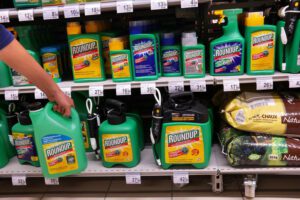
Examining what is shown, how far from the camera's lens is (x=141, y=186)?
2102mm

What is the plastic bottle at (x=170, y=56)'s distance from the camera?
5.94ft

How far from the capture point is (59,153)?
1783 mm

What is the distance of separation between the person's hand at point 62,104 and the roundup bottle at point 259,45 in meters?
1.07

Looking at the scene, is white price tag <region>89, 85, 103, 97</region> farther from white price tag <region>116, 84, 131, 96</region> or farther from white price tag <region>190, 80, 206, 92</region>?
white price tag <region>190, 80, 206, 92</region>

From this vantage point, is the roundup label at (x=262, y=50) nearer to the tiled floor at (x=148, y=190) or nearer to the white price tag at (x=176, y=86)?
the white price tag at (x=176, y=86)

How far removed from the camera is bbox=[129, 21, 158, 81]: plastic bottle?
1.75m

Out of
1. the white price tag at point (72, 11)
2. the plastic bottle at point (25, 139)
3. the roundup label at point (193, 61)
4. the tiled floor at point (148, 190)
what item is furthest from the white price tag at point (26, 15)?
the tiled floor at point (148, 190)

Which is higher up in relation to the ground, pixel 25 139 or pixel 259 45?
pixel 259 45

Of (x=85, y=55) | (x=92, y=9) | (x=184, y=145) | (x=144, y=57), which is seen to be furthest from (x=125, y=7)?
(x=184, y=145)

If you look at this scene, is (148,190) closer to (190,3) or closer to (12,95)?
(12,95)

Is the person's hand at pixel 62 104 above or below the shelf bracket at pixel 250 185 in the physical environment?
above

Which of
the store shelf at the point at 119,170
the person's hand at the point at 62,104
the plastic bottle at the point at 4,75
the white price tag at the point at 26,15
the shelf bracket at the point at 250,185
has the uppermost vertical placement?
the white price tag at the point at 26,15

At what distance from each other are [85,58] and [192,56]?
0.66 metres

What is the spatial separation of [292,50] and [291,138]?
527mm
